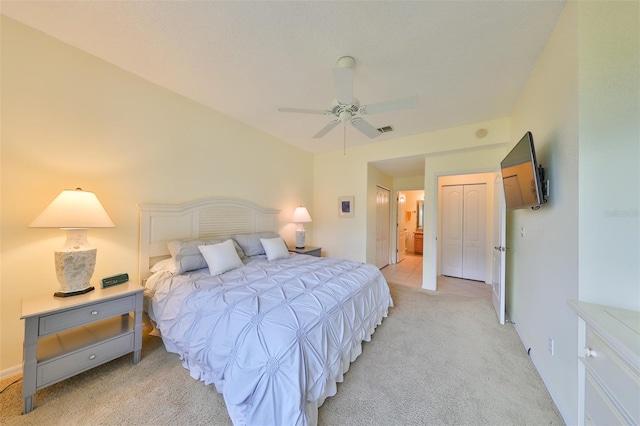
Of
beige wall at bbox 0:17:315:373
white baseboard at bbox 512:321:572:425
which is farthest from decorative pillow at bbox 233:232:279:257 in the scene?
white baseboard at bbox 512:321:572:425

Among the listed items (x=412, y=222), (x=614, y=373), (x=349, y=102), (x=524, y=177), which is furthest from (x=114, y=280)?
(x=412, y=222)

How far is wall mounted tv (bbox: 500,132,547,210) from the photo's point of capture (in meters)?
1.60

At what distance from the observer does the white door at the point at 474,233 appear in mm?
4387

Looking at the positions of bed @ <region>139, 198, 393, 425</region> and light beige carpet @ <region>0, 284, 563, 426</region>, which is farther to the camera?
light beige carpet @ <region>0, 284, 563, 426</region>

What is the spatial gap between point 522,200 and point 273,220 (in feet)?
10.9

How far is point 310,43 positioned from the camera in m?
1.81

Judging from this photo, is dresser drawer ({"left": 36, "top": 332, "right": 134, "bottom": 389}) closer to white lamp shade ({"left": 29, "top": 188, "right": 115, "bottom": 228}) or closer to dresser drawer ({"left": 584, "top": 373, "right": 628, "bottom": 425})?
white lamp shade ({"left": 29, "top": 188, "right": 115, "bottom": 228})

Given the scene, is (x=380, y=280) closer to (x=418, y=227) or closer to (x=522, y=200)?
(x=522, y=200)

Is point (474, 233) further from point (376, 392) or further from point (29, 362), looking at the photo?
point (29, 362)

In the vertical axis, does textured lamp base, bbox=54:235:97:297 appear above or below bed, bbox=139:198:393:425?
above

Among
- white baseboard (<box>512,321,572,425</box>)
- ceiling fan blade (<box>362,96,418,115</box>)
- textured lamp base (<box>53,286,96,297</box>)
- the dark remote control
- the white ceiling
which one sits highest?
the white ceiling

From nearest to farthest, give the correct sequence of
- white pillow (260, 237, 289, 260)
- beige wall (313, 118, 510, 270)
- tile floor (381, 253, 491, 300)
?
white pillow (260, 237, 289, 260) → beige wall (313, 118, 510, 270) → tile floor (381, 253, 491, 300)

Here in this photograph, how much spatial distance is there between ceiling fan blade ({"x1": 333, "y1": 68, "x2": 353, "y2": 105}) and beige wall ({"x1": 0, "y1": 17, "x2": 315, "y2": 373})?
2026 millimetres

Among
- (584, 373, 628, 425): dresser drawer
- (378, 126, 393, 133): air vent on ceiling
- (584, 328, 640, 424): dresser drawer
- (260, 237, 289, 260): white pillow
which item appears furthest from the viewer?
(378, 126, 393, 133): air vent on ceiling
